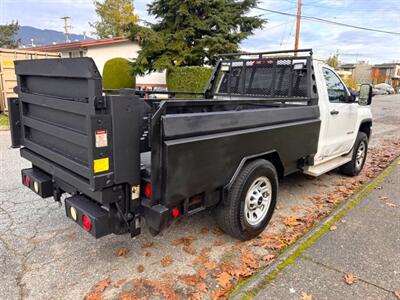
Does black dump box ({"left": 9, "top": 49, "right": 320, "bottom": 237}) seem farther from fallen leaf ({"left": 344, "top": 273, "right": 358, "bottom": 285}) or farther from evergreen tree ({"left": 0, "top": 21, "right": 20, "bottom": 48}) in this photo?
evergreen tree ({"left": 0, "top": 21, "right": 20, "bottom": 48})

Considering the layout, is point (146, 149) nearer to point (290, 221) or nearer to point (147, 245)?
point (147, 245)

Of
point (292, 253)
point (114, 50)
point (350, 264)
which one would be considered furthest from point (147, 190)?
point (114, 50)

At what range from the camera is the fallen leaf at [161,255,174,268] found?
10.3 ft

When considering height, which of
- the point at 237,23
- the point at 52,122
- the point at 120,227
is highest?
the point at 237,23

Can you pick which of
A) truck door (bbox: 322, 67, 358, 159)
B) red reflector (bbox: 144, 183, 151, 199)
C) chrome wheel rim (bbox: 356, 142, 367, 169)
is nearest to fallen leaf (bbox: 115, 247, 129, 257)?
red reflector (bbox: 144, 183, 151, 199)

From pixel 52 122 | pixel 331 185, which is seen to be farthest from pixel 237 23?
pixel 52 122

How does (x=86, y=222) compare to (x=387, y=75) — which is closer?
(x=86, y=222)

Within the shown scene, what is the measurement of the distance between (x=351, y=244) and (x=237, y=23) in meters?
15.8

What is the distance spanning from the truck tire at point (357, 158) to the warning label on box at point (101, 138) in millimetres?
5082

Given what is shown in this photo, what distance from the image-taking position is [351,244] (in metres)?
3.57

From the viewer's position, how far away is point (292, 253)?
332 centimetres

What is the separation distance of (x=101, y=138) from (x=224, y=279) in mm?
1674

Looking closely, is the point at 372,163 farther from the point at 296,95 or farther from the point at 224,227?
the point at 224,227

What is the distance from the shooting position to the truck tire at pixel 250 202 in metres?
3.29
